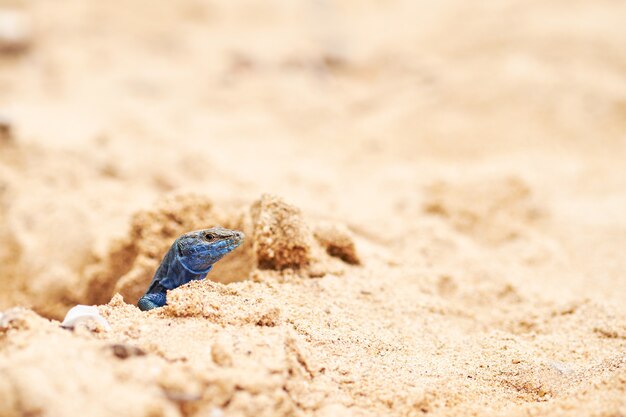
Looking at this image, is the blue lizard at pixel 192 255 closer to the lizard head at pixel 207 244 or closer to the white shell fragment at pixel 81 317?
the lizard head at pixel 207 244

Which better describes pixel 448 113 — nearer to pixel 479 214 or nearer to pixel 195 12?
pixel 479 214

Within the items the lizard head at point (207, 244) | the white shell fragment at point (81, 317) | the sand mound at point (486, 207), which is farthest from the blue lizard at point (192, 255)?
the sand mound at point (486, 207)

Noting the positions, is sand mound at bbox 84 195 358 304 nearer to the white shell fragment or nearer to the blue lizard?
the blue lizard

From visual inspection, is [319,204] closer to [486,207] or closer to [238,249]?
[486,207]

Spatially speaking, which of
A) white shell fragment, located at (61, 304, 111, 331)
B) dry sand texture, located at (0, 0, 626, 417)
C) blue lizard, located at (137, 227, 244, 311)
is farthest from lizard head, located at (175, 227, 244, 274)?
white shell fragment, located at (61, 304, 111, 331)

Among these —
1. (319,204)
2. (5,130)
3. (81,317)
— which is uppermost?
(81,317)

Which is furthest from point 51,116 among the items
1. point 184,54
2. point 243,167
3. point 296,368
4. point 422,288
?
point 296,368

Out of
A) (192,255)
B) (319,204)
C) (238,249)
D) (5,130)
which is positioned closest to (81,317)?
(192,255)
